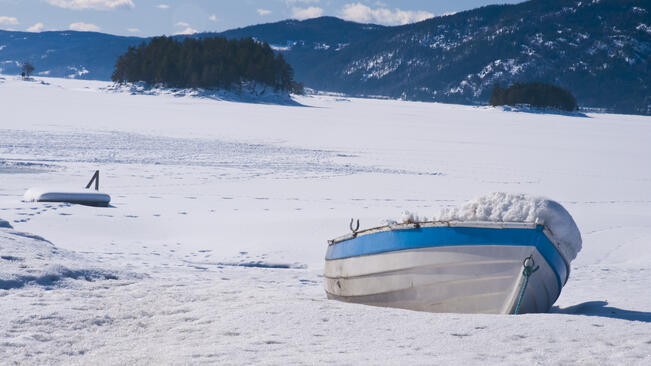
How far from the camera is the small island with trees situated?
97.6 metres

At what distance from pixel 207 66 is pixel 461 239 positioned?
7620cm

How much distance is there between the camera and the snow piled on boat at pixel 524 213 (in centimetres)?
525

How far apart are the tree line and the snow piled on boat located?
238 ft

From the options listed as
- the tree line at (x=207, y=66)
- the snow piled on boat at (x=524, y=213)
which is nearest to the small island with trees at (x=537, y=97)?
the tree line at (x=207, y=66)

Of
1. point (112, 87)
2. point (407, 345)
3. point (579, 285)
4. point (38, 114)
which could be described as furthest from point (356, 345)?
point (112, 87)

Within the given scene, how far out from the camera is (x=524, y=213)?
5.25 m

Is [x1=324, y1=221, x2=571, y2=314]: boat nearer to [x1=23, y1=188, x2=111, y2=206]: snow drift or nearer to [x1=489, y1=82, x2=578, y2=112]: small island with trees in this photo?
[x1=23, y1=188, x2=111, y2=206]: snow drift

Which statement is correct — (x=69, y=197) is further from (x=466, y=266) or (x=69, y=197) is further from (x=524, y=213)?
(x=524, y=213)

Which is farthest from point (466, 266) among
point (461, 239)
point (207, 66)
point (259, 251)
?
point (207, 66)

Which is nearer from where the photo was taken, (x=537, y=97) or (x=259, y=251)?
(x=259, y=251)

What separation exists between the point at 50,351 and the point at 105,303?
1369 mm

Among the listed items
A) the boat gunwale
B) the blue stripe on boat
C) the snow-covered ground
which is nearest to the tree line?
the snow-covered ground

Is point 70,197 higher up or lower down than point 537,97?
lower down

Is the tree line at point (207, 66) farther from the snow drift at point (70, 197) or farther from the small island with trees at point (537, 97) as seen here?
the snow drift at point (70, 197)
